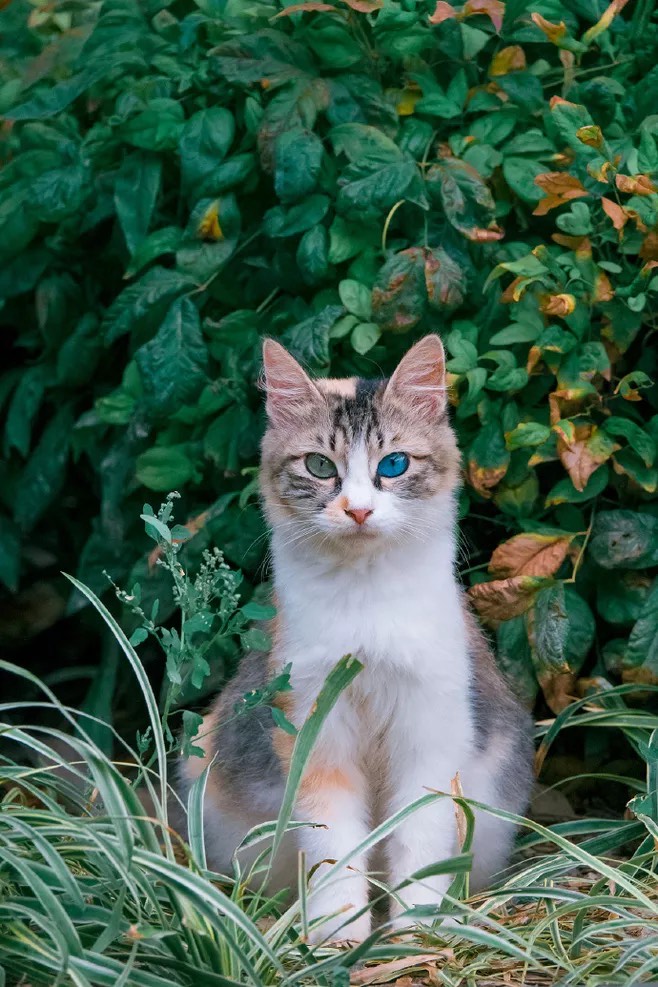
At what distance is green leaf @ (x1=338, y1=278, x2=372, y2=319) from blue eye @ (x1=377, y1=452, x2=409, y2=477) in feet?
2.14

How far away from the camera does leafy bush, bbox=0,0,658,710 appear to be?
3355 mm

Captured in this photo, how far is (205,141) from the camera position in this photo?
357cm

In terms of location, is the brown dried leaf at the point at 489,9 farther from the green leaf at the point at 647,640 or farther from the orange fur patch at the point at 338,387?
the green leaf at the point at 647,640

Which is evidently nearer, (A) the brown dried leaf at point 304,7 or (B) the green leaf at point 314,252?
(A) the brown dried leaf at point 304,7

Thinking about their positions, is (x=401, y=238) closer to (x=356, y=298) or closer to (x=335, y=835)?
(x=356, y=298)

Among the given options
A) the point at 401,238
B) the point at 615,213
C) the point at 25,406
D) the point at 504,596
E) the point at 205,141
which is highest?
the point at 205,141

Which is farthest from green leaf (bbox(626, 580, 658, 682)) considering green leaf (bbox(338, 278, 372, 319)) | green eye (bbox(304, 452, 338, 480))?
green leaf (bbox(338, 278, 372, 319))

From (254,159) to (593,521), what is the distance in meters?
1.45

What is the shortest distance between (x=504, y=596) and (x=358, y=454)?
76 centimetres

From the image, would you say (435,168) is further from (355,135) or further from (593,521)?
(593,521)

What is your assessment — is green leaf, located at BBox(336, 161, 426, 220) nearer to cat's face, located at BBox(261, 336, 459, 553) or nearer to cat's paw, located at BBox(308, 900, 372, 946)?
cat's face, located at BBox(261, 336, 459, 553)

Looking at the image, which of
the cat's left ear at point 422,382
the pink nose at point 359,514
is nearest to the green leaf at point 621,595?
the cat's left ear at point 422,382

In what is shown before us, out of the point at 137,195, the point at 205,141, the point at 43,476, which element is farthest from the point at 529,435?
the point at 43,476

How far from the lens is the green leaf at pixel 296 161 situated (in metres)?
3.38
